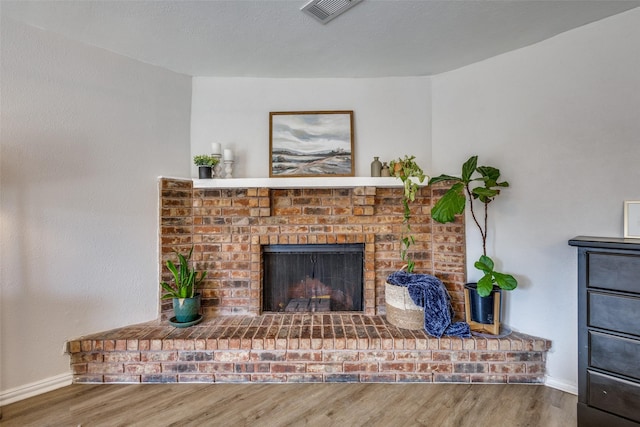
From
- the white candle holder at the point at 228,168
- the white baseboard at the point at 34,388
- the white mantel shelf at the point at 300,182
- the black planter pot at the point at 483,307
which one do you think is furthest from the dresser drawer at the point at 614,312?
the white baseboard at the point at 34,388

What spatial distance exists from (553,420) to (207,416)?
1892 millimetres

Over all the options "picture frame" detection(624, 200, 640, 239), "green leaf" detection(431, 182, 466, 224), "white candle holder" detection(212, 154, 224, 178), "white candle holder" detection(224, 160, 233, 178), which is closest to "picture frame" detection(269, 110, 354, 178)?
"white candle holder" detection(224, 160, 233, 178)

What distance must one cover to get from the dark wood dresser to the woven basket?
0.84m

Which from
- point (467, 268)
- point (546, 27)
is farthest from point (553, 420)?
point (546, 27)

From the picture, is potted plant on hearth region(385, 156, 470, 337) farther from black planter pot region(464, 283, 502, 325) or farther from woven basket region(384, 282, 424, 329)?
black planter pot region(464, 283, 502, 325)

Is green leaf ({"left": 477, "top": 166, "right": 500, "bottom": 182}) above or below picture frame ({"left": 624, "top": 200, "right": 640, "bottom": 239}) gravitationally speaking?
above

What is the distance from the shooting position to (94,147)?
1.83m

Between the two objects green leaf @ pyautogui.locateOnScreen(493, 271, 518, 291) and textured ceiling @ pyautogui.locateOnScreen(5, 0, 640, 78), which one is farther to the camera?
green leaf @ pyautogui.locateOnScreen(493, 271, 518, 291)

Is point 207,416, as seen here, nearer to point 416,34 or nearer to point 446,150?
point 446,150

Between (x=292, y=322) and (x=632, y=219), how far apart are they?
2193mm

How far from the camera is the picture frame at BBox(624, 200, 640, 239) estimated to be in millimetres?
1448

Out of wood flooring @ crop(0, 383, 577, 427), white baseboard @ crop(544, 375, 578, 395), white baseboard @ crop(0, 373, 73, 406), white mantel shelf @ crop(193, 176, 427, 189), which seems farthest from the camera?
white mantel shelf @ crop(193, 176, 427, 189)

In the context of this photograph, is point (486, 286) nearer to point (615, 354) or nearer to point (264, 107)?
point (615, 354)

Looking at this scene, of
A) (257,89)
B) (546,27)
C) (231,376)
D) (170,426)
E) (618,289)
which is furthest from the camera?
(257,89)
